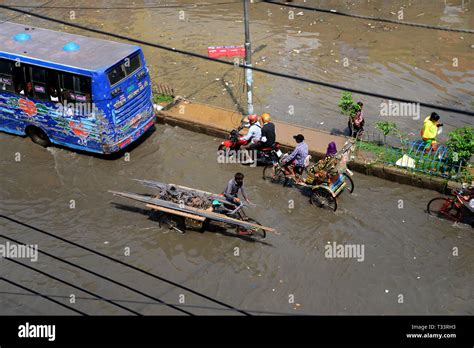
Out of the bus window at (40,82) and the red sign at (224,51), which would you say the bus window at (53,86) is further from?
the red sign at (224,51)

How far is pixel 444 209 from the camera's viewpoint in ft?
37.9

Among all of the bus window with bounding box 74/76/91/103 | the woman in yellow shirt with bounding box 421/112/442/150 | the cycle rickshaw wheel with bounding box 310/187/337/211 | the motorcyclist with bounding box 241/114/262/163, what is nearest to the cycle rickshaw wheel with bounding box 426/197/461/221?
the woman in yellow shirt with bounding box 421/112/442/150

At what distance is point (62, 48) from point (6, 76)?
169cm

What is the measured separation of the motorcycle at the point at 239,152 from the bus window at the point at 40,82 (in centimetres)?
464

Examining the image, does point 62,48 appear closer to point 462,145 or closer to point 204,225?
point 204,225

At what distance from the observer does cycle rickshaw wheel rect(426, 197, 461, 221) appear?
11477mm

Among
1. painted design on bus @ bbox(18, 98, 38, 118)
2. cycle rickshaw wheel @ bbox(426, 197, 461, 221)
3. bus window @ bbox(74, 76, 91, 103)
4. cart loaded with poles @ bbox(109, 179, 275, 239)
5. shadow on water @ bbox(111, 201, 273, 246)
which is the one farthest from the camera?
painted design on bus @ bbox(18, 98, 38, 118)

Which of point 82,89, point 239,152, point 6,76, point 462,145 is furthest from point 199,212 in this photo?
point 6,76

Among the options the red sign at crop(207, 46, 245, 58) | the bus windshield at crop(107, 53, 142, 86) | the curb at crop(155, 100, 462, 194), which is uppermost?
Result: the red sign at crop(207, 46, 245, 58)

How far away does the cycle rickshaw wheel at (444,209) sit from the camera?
11.5m

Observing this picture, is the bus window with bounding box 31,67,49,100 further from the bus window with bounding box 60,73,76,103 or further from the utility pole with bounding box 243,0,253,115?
the utility pole with bounding box 243,0,253,115
